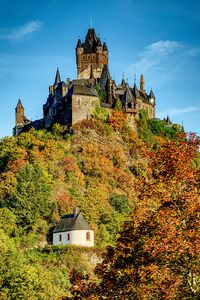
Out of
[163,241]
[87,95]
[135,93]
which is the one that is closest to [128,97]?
[135,93]

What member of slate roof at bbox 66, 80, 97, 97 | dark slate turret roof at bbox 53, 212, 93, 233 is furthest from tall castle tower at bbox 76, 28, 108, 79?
dark slate turret roof at bbox 53, 212, 93, 233

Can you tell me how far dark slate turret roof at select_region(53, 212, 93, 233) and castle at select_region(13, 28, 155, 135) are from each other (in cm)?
2109

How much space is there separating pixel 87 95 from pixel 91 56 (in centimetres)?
1855

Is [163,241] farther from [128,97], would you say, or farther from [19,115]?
[19,115]

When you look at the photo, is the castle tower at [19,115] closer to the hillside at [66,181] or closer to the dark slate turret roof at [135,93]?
the dark slate turret roof at [135,93]

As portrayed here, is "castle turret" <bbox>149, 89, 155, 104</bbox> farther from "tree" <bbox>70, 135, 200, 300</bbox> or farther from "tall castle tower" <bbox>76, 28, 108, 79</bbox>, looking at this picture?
"tree" <bbox>70, 135, 200, 300</bbox>

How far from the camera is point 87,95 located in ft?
292

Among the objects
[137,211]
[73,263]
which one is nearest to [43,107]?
[73,263]

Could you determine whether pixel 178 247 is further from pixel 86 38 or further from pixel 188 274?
pixel 86 38

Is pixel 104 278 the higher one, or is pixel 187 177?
pixel 187 177

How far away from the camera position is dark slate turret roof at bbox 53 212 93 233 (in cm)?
6781

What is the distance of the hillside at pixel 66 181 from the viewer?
6638cm

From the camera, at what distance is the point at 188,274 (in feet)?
66.5

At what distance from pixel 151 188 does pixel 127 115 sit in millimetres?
73884
